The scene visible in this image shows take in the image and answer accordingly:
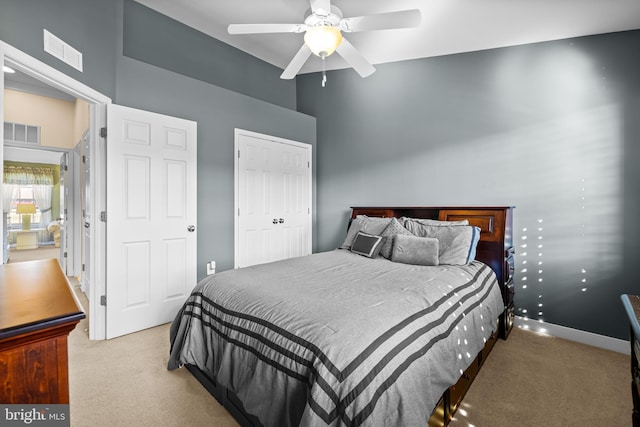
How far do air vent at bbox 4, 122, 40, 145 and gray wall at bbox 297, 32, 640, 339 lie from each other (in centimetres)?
Result: 502

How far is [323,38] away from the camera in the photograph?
2203 millimetres

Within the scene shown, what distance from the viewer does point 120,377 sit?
2152mm

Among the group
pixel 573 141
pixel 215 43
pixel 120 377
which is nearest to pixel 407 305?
pixel 120 377

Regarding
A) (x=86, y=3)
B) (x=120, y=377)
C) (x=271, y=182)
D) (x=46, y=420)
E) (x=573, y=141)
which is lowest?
(x=120, y=377)

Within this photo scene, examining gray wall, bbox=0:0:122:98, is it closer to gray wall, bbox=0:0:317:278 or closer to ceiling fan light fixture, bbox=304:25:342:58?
gray wall, bbox=0:0:317:278

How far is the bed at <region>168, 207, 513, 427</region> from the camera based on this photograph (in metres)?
1.20

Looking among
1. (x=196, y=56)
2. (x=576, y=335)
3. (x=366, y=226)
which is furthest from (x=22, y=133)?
(x=576, y=335)

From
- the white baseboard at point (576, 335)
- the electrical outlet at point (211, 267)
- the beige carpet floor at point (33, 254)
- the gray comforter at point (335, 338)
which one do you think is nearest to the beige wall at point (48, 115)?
the electrical outlet at point (211, 267)

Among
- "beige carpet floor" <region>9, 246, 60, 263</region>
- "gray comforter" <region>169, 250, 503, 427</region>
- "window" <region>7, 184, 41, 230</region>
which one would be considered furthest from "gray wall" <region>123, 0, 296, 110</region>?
"window" <region>7, 184, 41, 230</region>

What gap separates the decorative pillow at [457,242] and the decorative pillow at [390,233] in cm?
28

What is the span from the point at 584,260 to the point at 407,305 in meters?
2.18

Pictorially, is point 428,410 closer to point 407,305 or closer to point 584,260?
point 407,305

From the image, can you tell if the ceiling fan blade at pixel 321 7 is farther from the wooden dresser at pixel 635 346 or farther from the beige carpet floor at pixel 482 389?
the beige carpet floor at pixel 482 389

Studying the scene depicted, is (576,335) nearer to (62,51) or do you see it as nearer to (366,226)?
(366,226)
